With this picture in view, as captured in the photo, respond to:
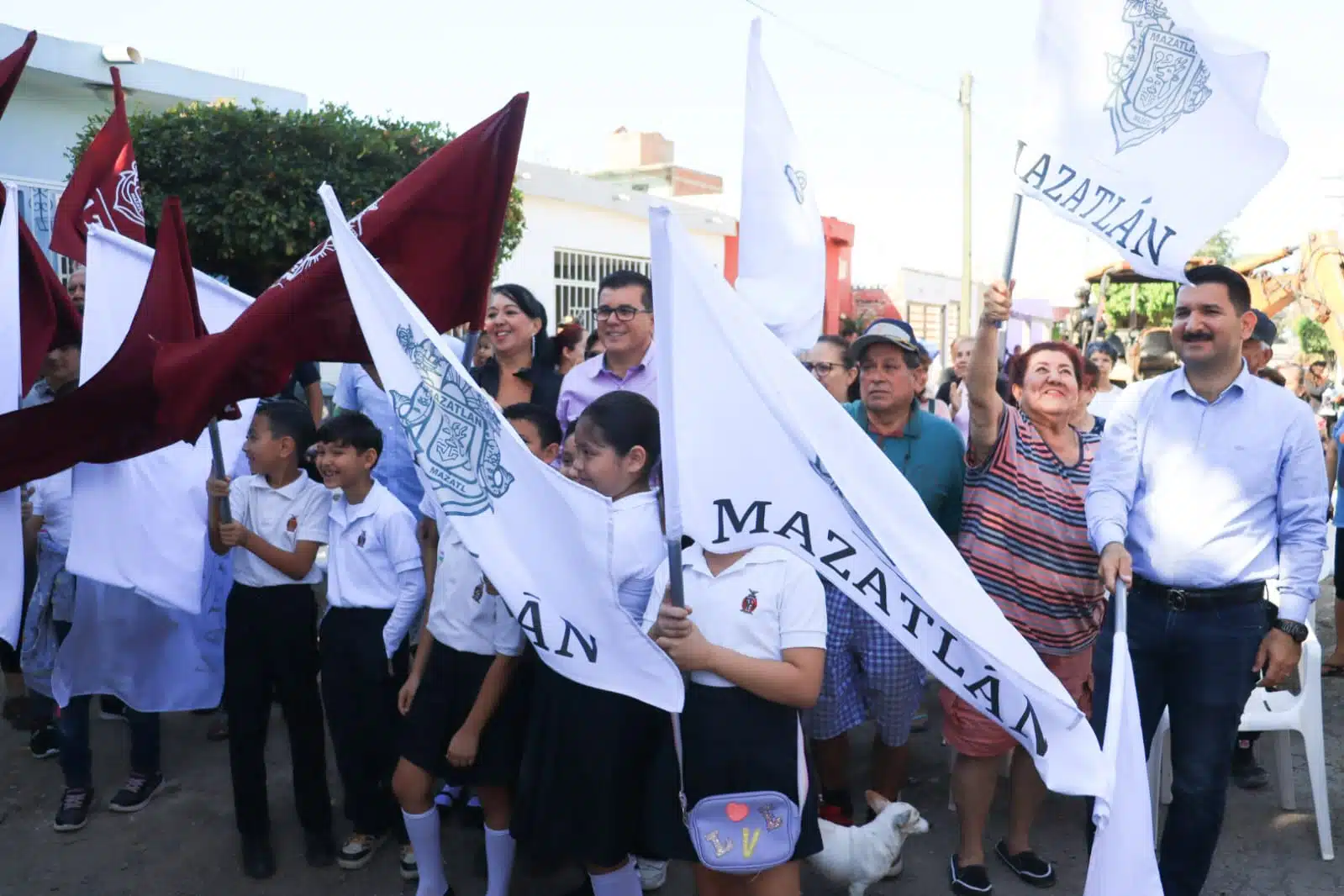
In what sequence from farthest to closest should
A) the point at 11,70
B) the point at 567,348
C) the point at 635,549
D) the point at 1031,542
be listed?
the point at 567,348
the point at 1031,542
the point at 11,70
the point at 635,549

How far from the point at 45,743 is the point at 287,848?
1.72 meters

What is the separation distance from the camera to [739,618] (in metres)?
2.67

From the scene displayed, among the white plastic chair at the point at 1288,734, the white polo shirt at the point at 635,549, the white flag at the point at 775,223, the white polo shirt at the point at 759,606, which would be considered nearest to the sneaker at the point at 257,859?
the white polo shirt at the point at 635,549

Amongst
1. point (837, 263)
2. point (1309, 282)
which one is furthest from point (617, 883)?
Answer: point (837, 263)

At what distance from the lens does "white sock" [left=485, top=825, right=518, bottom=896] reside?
11.4ft

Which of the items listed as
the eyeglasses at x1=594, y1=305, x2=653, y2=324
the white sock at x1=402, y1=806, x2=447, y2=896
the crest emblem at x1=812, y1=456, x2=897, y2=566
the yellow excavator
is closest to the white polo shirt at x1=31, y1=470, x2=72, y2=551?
the white sock at x1=402, y1=806, x2=447, y2=896

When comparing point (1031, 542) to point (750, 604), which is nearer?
point (750, 604)

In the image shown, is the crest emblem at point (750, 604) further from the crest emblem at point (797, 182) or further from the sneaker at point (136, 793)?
the sneaker at point (136, 793)

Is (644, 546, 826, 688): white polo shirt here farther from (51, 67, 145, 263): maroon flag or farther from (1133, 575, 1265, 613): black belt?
(51, 67, 145, 263): maroon flag

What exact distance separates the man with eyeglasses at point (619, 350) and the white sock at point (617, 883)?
73.0 inches

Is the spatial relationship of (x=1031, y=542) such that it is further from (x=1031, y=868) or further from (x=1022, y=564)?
(x=1031, y=868)

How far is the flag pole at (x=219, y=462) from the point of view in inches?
146

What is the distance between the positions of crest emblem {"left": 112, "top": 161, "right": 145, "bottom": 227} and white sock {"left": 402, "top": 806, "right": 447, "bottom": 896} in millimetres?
2804

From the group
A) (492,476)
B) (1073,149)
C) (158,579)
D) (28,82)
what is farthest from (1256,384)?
(28,82)
